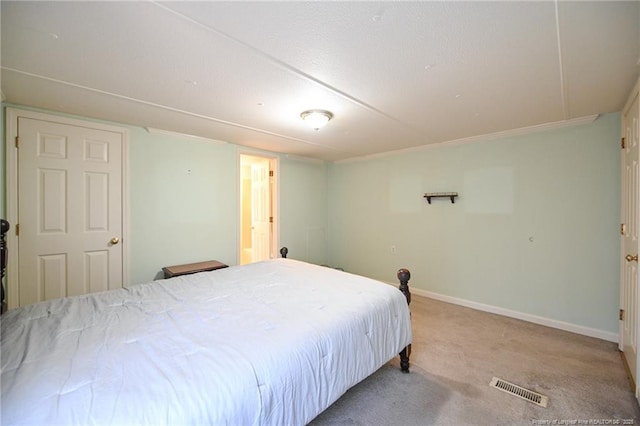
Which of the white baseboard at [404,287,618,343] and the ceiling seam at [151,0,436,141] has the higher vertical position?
the ceiling seam at [151,0,436,141]

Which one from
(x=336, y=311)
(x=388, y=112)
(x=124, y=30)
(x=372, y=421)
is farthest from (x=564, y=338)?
(x=124, y=30)

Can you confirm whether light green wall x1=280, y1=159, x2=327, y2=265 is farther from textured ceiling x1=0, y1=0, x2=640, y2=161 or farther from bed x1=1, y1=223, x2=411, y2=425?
bed x1=1, y1=223, x2=411, y2=425

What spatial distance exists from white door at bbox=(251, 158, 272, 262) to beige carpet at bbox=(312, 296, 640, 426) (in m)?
2.86

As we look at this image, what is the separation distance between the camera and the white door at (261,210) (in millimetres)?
4719

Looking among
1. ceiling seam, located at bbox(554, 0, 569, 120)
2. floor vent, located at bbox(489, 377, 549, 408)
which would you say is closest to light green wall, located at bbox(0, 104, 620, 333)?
ceiling seam, located at bbox(554, 0, 569, 120)

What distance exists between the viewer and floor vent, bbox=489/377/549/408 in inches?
73.6

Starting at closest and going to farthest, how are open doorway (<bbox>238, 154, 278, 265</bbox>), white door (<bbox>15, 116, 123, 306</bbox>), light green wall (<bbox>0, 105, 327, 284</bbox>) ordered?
white door (<bbox>15, 116, 123, 306</bbox>) → light green wall (<bbox>0, 105, 327, 284</bbox>) → open doorway (<bbox>238, 154, 278, 265</bbox>)

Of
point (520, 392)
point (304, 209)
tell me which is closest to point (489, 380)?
point (520, 392)

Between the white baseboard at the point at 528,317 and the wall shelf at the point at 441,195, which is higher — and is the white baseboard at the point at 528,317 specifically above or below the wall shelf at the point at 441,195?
below

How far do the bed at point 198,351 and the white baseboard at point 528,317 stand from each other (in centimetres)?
196

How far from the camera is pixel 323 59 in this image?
5.61 ft

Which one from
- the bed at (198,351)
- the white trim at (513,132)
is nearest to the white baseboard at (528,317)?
the bed at (198,351)

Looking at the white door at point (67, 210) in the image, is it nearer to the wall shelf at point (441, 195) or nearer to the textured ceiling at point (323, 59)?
the textured ceiling at point (323, 59)

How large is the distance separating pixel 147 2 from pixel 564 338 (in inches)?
171
